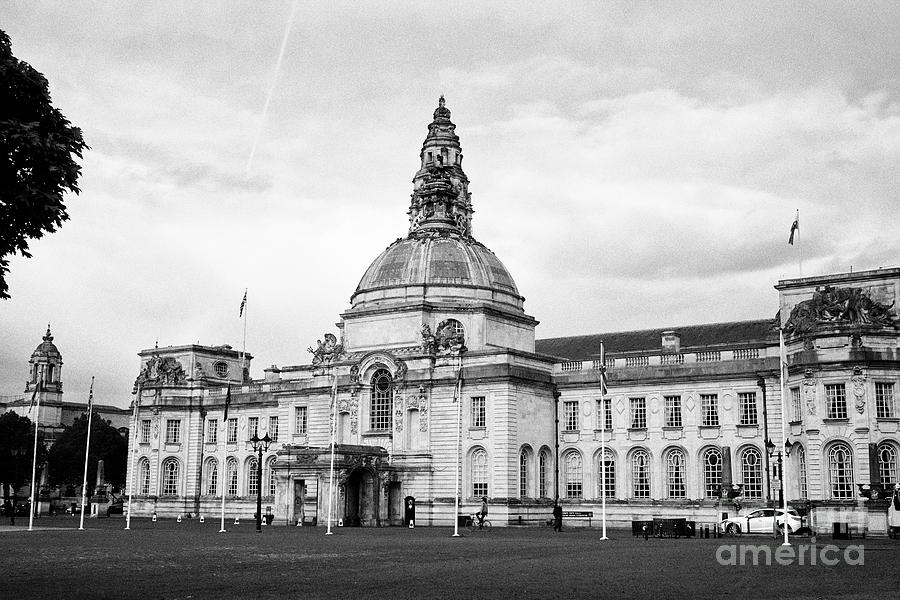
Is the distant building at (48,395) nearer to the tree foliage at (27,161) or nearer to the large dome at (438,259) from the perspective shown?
the large dome at (438,259)

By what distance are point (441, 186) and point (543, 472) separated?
86.5ft

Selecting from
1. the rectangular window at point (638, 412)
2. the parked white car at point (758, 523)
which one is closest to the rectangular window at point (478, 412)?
the rectangular window at point (638, 412)

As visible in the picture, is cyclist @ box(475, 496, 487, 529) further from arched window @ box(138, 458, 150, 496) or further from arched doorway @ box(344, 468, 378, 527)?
arched window @ box(138, 458, 150, 496)

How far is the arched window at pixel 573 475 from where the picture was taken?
81.8 metres

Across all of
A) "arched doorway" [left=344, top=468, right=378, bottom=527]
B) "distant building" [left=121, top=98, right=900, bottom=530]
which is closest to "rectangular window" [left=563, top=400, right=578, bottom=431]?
"distant building" [left=121, top=98, right=900, bottom=530]

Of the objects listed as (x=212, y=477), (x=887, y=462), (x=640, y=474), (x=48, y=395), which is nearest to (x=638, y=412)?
(x=640, y=474)

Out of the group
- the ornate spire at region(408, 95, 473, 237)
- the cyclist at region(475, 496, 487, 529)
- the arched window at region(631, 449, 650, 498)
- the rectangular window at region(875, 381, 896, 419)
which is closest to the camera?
the rectangular window at region(875, 381, 896, 419)

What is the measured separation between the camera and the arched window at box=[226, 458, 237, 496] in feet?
322

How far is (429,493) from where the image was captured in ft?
265

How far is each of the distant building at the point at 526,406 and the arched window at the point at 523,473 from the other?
0.15 meters

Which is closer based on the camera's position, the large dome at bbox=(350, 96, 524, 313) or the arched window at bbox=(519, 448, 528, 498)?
the arched window at bbox=(519, 448, 528, 498)

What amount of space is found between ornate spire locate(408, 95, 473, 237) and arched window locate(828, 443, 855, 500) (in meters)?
37.8

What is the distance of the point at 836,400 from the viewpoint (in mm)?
67688

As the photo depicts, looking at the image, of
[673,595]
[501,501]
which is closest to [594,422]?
[501,501]
